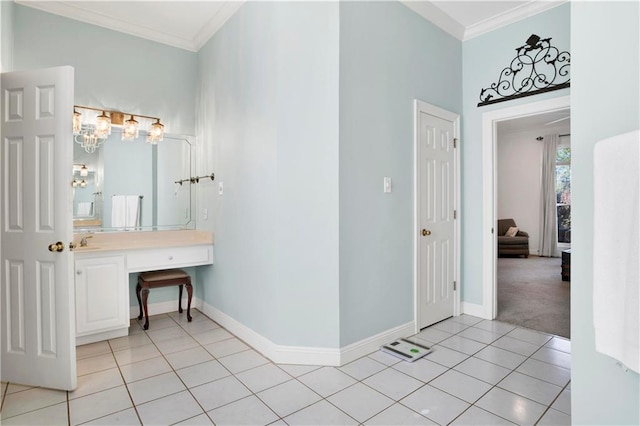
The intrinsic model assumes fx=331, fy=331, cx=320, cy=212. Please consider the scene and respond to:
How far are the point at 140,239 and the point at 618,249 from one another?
3.75 meters

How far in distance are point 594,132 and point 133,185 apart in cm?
379

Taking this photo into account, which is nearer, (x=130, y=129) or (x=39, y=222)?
(x=39, y=222)

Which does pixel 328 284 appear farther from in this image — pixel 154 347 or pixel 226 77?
pixel 226 77

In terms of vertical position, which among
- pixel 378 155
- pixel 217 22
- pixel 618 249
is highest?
pixel 217 22

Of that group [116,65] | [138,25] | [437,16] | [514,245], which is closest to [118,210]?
[116,65]

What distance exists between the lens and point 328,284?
246cm

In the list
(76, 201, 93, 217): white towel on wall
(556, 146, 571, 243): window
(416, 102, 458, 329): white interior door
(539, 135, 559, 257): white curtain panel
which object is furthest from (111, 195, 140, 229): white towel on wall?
(556, 146, 571, 243): window

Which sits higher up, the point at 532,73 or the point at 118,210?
the point at 532,73

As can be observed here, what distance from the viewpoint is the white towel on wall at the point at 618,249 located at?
3.20 feet

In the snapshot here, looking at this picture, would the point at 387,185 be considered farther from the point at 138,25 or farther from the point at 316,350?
the point at 138,25

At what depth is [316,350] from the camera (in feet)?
8.11

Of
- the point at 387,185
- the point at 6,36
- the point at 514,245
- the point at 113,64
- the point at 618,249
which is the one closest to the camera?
the point at 618,249

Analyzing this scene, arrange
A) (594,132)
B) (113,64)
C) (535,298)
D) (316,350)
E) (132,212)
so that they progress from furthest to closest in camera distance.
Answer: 1. (535,298)
2. (132,212)
3. (113,64)
4. (316,350)
5. (594,132)

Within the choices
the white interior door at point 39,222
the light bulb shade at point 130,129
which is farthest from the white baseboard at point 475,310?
the light bulb shade at point 130,129
